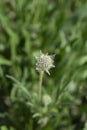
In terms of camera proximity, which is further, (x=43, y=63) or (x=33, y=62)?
(x=33, y=62)

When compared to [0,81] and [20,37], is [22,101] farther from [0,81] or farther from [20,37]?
[20,37]

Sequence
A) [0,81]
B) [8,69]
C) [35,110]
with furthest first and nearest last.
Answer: [8,69] → [0,81] → [35,110]

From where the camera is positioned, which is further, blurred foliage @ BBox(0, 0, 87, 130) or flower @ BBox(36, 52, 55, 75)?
blurred foliage @ BBox(0, 0, 87, 130)

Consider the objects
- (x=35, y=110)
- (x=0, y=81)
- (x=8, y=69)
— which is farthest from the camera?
(x=8, y=69)

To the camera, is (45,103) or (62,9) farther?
(62,9)

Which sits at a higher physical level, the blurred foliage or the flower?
the blurred foliage

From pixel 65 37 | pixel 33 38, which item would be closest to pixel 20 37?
pixel 33 38

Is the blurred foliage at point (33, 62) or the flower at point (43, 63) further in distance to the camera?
the blurred foliage at point (33, 62)

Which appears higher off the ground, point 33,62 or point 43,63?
point 33,62
